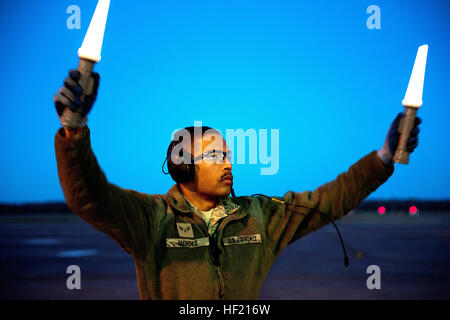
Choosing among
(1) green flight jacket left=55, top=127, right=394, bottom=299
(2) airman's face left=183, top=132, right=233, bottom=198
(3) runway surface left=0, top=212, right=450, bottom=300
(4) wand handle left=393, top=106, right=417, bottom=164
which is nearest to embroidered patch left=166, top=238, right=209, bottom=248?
(1) green flight jacket left=55, top=127, right=394, bottom=299

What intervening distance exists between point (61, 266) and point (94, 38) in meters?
10.1

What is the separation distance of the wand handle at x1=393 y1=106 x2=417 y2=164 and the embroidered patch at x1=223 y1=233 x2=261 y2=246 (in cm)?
79

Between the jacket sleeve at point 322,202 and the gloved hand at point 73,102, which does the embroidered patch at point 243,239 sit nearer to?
the jacket sleeve at point 322,202

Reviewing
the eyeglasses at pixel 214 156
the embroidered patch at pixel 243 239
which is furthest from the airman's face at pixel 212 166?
the embroidered patch at pixel 243 239

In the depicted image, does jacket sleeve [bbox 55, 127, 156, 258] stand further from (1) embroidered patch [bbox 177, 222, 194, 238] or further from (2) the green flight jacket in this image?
(1) embroidered patch [bbox 177, 222, 194, 238]

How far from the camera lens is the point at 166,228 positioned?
7.43 ft

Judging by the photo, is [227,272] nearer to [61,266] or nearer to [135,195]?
[135,195]

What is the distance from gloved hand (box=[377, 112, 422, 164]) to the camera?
83.7 inches

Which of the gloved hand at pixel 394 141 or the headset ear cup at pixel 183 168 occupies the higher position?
the gloved hand at pixel 394 141

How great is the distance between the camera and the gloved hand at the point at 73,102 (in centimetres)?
158

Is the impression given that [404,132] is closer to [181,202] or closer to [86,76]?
[181,202]

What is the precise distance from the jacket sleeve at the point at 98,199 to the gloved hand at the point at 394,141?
1.16m
